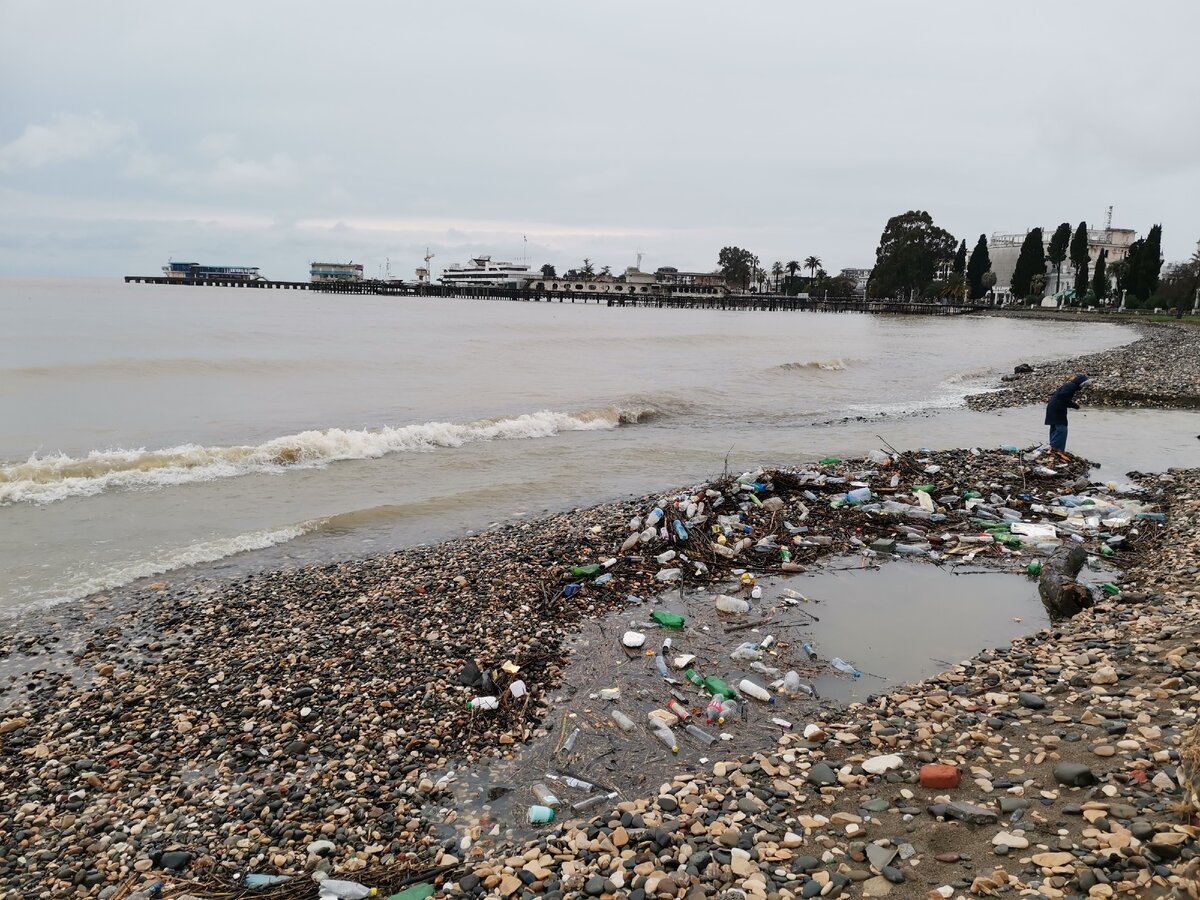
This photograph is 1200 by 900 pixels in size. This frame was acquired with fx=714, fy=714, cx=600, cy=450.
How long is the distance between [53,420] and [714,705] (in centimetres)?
2009

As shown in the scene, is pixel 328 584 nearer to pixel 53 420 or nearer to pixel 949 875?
pixel 949 875

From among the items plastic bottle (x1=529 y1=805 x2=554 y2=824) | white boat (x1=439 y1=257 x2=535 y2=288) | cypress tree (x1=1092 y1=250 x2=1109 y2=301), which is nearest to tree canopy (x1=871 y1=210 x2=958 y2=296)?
cypress tree (x1=1092 y1=250 x2=1109 y2=301)

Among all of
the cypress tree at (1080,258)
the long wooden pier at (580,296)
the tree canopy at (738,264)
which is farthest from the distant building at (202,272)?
the cypress tree at (1080,258)

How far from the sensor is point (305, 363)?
1258 inches

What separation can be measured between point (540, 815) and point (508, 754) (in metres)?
0.70

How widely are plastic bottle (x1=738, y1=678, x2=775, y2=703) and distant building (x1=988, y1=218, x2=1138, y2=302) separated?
12157 centimetres

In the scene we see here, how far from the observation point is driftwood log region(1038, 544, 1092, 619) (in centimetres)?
675

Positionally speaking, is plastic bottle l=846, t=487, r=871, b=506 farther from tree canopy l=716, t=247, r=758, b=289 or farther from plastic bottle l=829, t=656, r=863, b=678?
tree canopy l=716, t=247, r=758, b=289

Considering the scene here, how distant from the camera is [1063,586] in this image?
6875mm

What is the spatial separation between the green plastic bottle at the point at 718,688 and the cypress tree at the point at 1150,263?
10531cm

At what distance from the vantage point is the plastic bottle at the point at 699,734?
4.92 metres

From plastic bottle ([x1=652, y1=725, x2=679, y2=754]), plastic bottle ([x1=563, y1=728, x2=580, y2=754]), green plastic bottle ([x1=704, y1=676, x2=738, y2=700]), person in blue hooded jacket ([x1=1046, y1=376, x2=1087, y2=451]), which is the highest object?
person in blue hooded jacket ([x1=1046, y1=376, x2=1087, y2=451])

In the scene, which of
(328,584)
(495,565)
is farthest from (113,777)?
(495,565)

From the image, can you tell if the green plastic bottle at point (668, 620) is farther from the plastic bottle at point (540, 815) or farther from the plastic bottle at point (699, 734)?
the plastic bottle at point (540, 815)
